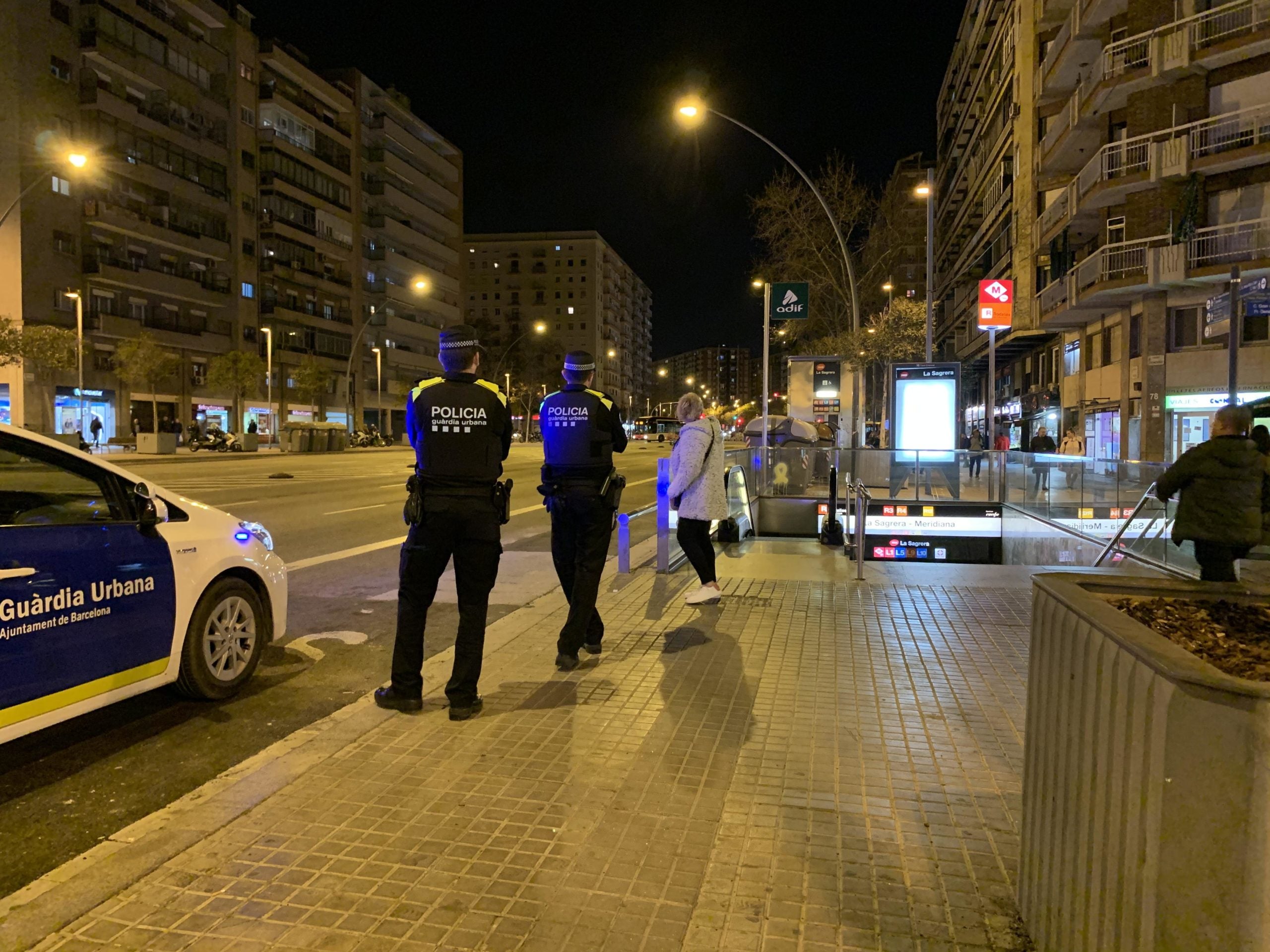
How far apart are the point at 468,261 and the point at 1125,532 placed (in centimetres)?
14084

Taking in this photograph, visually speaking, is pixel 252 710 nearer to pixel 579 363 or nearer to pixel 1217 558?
pixel 579 363

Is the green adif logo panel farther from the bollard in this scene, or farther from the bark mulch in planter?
the bark mulch in planter

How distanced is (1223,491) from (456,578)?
16.5ft

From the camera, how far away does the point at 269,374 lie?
178ft

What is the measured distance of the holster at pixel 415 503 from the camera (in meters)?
4.40

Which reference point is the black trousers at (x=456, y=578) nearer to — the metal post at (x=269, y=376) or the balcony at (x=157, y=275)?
the balcony at (x=157, y=275)

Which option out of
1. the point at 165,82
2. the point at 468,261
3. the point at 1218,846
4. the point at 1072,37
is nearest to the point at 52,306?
the point at 165,82

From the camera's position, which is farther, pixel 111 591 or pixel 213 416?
pixel 213 416

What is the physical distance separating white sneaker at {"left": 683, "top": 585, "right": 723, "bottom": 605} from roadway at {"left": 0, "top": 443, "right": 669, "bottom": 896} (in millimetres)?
1536

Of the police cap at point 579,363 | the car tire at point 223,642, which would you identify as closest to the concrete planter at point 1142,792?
the police cap at point 579,363

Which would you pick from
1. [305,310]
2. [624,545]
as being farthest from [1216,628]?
[305,310]

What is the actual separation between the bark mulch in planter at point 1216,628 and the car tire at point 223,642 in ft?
14.5

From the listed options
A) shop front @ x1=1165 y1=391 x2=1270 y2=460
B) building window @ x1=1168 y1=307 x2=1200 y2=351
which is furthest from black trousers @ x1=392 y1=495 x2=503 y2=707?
building window @ x1=1168 y1=307 x2=1200 y2=351

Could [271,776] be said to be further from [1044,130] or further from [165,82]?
[165,82]
